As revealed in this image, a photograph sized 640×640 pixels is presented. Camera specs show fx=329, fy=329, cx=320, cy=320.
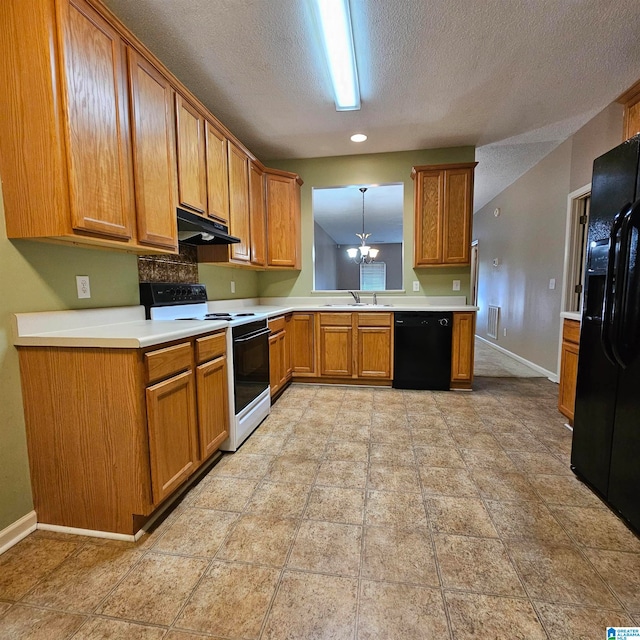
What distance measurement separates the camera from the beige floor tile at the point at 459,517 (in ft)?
4.85

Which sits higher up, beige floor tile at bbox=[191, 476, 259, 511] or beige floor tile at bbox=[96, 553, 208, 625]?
beige floor tile at bbox=[96, 553, 208, 625]

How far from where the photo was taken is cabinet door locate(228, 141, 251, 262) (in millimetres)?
2869

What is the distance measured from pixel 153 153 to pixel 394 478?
230cm

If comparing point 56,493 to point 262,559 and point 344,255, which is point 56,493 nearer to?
point 262,559

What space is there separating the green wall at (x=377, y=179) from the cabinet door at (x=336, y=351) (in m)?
0.78

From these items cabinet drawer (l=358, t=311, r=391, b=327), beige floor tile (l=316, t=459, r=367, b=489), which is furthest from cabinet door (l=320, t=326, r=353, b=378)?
beige floor tile (l=316, t=459, r=367, b=489)

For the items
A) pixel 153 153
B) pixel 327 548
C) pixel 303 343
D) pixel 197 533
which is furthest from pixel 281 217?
pixel 327 548

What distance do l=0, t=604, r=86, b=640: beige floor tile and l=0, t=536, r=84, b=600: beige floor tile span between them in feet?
0.29

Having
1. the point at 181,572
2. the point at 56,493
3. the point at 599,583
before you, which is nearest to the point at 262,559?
the point at 181,572

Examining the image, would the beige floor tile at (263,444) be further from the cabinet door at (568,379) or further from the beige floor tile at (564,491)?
the cabinet door at (568,379)

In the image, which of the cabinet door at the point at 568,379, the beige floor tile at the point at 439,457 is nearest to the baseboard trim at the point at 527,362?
the cabinet door at the point at 568,379

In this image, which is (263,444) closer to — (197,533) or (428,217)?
(197,533)

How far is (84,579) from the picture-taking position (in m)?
1.25

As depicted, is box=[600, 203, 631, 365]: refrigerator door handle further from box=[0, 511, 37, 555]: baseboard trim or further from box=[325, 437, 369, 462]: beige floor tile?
box=[0, 511, 37, 555]: baseboard trim
